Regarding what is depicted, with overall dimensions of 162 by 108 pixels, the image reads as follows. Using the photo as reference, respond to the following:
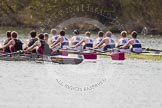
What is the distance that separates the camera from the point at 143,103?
25.9 metres

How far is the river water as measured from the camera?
85.1ft

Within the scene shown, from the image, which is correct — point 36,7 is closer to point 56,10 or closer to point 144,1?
point 56,10

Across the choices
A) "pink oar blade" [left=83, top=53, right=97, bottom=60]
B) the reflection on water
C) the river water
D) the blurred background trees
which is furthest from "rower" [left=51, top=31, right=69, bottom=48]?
the blurred background trees

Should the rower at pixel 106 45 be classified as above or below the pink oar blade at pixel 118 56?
above

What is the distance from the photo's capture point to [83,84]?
97.7 feet

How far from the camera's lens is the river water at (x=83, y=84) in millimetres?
25938

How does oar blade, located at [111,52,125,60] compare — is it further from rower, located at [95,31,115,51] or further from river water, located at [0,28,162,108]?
rower, located at [95,31,115,51]

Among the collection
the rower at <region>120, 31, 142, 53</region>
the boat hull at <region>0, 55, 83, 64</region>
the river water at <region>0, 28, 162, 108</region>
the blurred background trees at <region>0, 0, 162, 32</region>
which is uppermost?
the blurred background trees at <region>0, 0, 162, 32</region>

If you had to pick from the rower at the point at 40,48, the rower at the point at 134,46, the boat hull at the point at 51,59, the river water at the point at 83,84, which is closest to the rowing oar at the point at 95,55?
the river water at the point at 83,84

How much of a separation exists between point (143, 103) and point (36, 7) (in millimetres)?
56109

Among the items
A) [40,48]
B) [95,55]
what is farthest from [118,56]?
[40,48]

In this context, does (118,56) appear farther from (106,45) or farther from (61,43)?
(61,43)

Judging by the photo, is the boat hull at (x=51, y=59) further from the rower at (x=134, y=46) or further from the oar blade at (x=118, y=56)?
the rower at (x=134, y=46)

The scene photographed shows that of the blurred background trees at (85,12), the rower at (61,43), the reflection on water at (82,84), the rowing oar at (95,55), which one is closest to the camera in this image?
the reflection on water at (82,84)
